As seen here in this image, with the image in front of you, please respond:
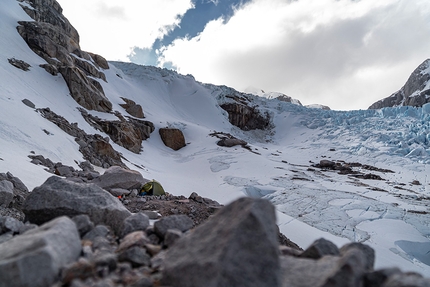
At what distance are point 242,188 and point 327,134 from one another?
34.6 meters

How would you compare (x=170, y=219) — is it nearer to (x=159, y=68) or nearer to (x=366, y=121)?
(x=366, y=121)

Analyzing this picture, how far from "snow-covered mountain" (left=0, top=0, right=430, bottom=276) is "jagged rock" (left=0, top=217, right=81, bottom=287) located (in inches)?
226

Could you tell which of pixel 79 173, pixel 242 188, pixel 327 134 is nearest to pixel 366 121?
pixel 327 134

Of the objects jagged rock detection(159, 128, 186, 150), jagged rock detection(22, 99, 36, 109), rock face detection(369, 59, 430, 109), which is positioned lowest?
jagged rock detection(22, 99, 36, 109)

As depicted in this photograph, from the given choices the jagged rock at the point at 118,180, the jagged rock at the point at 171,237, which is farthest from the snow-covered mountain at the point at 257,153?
the jagged rock at the point at 171,237

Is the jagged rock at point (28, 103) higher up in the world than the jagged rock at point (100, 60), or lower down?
lower down

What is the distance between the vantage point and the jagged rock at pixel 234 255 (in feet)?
5.64

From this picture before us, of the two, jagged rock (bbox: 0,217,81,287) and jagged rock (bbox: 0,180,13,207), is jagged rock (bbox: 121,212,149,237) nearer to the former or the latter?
jagged rock (bbox: 0,217,81,287)

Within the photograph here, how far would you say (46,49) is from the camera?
28.8 metres

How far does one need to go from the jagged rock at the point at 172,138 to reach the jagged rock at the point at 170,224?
3356 cm

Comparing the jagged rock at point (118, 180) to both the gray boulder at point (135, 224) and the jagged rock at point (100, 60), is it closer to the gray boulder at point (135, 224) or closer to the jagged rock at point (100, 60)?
the gray boulder at point (135, 224)

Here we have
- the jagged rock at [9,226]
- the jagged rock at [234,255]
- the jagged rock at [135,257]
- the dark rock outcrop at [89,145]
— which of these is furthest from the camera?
Answer: the dark rock outcrop at [89,145]

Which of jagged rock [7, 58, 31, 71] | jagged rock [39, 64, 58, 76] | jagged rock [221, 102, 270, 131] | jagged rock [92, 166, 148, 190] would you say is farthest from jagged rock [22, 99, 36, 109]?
jagged rock [221, 102, 270, 131]

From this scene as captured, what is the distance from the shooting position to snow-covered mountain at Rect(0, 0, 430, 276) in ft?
35.2
